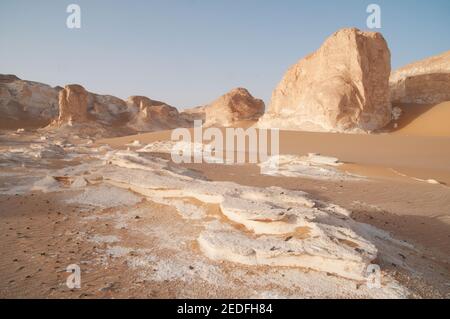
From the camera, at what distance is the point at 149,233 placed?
421 centimetres

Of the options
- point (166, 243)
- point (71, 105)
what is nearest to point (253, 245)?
point (166, 243)

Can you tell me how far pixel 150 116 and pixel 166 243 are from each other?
42.6 m

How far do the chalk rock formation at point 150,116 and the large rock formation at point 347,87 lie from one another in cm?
2773

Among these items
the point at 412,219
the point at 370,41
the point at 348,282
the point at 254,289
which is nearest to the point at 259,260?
the point at 254,289

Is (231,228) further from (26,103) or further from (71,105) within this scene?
(26,103)

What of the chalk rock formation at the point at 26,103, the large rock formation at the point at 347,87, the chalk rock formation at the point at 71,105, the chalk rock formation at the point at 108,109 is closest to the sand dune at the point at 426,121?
the large rock formation at the point at 347,87

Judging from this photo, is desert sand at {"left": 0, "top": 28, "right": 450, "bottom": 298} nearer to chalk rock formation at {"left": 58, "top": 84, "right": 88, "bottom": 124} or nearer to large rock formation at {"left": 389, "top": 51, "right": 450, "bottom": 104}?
large rock formation at {"left": 389, "top": 51, "right": 450, "bottom": 104}

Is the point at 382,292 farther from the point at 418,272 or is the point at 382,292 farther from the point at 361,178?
the point at 361,178

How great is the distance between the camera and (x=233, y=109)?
89.2ft

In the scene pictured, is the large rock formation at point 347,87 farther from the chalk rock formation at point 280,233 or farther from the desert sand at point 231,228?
the chalk rock formation at point 280,233

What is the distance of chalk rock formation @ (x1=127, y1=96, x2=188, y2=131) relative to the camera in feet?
145

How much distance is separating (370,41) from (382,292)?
18.6m

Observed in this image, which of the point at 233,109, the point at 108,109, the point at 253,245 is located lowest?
the point at 253,245

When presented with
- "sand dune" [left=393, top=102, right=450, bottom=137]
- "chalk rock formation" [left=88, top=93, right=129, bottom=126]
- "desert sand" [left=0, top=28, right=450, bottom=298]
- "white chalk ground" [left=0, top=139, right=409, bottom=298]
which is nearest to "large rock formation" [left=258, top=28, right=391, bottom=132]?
"sand dune" [left=393, top=102, right=450, bottom=137]
